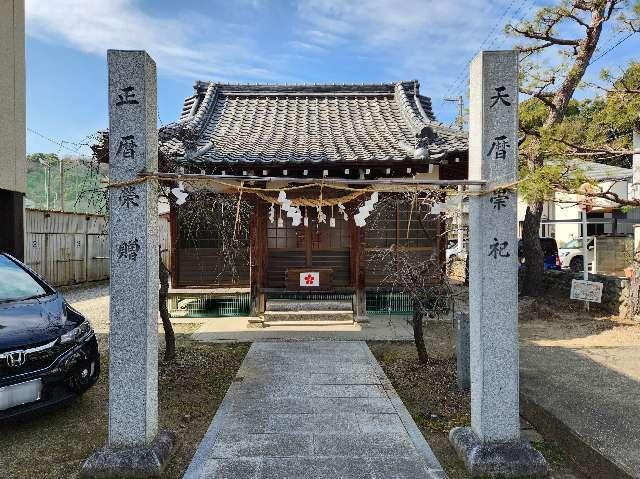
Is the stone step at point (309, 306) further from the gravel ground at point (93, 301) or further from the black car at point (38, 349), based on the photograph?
the black car at point (38, 349)

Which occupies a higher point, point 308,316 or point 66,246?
point 66,246

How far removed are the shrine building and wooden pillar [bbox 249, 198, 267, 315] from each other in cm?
2

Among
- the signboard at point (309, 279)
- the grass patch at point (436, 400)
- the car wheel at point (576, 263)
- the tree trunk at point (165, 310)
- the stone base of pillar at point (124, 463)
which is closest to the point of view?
the stone base of pillar at point (124, 463)

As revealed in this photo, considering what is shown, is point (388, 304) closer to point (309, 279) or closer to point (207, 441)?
point (309, 279)

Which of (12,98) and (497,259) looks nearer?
(497,259)

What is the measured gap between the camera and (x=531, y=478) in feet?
12.4

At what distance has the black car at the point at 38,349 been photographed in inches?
167

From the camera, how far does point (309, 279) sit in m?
10.0

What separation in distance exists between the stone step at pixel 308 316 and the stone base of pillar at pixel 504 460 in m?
5.95

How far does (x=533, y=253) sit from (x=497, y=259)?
9.45m

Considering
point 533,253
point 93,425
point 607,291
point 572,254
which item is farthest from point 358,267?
point 572,254

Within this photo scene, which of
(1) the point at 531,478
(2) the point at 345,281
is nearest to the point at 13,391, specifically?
(1) the point at 531,478

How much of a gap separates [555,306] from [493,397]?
8.88 meters

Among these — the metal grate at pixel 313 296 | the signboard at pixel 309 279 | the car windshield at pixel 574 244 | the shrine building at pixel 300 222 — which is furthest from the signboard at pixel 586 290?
the car windshield at pixel 574 244
